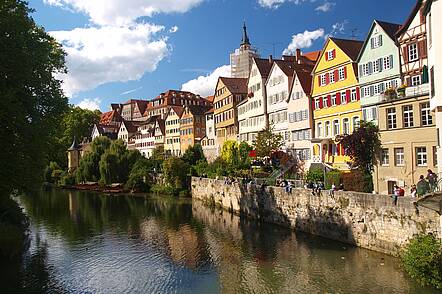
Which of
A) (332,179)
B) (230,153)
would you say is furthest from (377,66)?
(230,153)

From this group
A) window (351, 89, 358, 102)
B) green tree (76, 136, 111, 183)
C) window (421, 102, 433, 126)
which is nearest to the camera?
window (421, 102, 433, 126)

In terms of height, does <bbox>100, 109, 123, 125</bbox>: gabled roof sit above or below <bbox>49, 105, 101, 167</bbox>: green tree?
above

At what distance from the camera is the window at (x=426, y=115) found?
24344 millimetres

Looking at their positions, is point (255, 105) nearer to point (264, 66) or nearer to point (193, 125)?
point (264, 66)

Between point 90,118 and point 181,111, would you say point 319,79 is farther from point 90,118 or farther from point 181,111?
point 90,118

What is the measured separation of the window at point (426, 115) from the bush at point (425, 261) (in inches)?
342

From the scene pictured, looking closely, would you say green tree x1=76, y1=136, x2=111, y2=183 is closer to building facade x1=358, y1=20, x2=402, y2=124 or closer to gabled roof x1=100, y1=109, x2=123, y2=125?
A: building facade x1=358, y1=20, x2=402, y2=124

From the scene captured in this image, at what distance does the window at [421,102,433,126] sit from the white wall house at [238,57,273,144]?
78.6ft

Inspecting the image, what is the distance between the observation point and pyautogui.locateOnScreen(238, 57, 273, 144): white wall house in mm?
48541

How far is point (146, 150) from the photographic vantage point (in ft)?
276

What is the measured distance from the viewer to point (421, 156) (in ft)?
82.1

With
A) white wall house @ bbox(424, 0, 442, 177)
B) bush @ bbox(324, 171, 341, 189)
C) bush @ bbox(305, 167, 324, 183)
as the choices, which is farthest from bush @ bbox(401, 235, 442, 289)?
bush @ bbox(305, 167, 324, 183)

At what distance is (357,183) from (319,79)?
1280cm

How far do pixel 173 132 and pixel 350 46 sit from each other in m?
43.9
